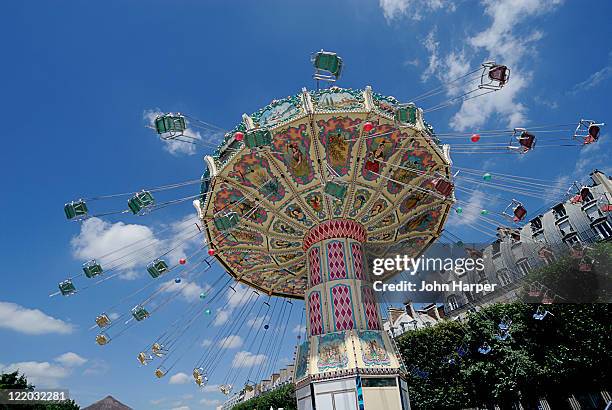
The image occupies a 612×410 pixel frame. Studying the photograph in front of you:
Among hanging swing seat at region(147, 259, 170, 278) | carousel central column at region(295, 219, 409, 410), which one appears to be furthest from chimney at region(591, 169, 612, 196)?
hanging swing seat at region(147, 259, 170, 278)

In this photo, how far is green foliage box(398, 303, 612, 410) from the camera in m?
21.5

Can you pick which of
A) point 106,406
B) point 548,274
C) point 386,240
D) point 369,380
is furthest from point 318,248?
point 106,406

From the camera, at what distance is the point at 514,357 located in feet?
76.8

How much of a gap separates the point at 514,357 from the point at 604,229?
63.1ft

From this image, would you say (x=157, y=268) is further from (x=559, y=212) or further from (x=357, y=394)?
(x=559, y=212)

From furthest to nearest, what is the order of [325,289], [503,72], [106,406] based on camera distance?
[106,406] → [325,289] → [503,72]

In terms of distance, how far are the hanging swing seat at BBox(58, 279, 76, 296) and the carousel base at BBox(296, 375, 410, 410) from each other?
9.29m

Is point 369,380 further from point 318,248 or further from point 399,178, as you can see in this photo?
point 399,178

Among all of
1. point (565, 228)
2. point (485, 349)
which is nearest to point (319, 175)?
point (485, 349)

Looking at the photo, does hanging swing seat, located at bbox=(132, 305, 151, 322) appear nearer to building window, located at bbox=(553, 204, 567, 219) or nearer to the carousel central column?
the carousel central column

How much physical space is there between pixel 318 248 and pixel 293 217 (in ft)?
5.06

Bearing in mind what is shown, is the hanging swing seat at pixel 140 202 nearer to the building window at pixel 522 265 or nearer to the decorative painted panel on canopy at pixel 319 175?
the decorative painted panel on canopy at pixel 319 175

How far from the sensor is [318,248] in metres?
16.3

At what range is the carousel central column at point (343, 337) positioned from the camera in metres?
13.0
